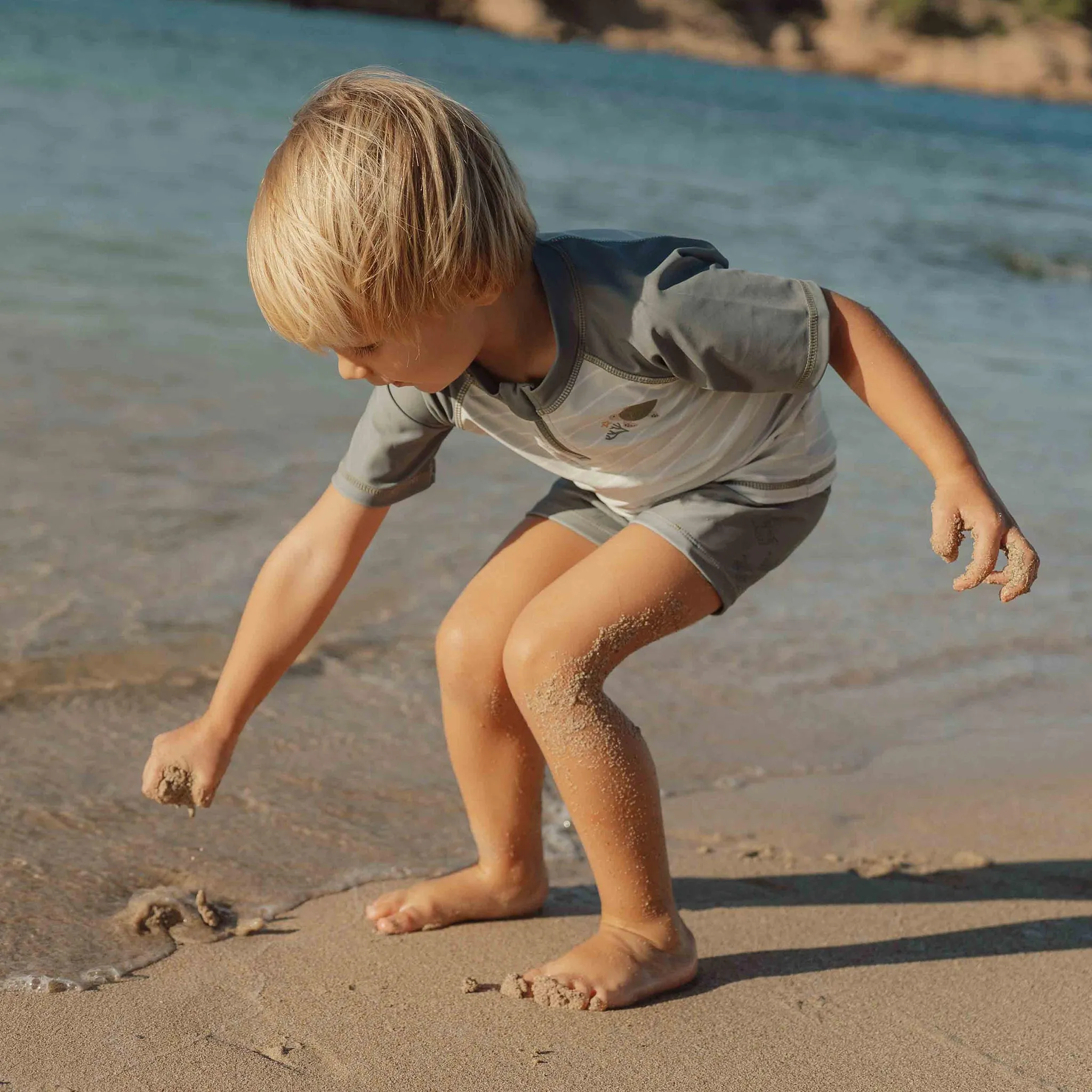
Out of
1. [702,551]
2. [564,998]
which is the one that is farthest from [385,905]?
[702,551]

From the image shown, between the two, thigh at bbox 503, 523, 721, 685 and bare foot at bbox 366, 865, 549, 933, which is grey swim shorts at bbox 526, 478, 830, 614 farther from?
bare foot at bbox 366, 865, 549, 933

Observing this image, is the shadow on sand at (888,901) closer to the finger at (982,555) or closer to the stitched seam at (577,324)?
the finger at (982,555)

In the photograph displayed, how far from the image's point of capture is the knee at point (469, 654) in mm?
2057

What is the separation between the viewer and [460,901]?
2.12m

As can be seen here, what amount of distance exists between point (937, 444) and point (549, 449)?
55 cm

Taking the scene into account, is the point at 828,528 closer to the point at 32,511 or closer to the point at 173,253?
the point at 32,511

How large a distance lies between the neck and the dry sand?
824mm

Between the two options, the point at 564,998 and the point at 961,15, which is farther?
the point at 961,15

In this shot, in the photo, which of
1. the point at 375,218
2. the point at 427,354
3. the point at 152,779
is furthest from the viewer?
the point at 152,779

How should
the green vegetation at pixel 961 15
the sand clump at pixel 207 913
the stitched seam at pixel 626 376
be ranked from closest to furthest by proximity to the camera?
the stitched seam at pixel 626 376 < the sand clump at pixel 207 913 < the green vegetation at pixel 961 15

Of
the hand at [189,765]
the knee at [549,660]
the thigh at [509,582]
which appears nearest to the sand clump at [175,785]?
the hand at [189,765]

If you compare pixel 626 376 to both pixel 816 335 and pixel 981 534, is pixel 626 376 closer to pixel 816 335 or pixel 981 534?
pixel 816 335

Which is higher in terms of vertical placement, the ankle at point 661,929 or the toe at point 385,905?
the ankle at point 661,929

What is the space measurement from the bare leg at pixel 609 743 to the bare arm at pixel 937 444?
1.11ft
